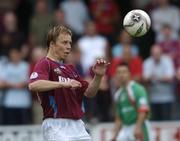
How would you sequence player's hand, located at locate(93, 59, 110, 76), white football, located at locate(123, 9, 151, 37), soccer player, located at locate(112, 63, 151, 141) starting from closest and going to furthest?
player's hand, located at locate(93, 59, 110, 76)
white football, located at locate(123, 9, 151, 37)
soccer player, located at locate(112, 63, 151, 141)

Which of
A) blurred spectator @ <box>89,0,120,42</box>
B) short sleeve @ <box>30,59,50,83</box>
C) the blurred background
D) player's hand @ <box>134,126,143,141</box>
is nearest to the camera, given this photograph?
short sleeve @ <box>30,59,50,83</box>

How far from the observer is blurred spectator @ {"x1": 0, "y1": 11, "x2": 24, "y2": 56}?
51.8ft

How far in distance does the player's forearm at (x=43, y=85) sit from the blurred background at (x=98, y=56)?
564 cm

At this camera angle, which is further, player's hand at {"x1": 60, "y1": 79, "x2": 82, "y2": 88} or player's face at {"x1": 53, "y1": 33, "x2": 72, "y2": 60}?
player's face at {"x1": 53, "y1": 33, "x2": 72, "y2": 60}

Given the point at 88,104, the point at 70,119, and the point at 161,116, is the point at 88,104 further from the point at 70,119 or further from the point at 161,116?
the point at 70,119

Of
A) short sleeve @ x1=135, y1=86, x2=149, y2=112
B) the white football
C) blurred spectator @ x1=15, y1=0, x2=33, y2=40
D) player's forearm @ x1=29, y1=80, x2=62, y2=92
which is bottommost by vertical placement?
short sleeve @ x1=135, y1=86, x2=149, y2=112

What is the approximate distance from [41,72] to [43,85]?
0.27m

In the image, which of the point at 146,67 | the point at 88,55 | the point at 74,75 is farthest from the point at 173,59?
the point at 74,75

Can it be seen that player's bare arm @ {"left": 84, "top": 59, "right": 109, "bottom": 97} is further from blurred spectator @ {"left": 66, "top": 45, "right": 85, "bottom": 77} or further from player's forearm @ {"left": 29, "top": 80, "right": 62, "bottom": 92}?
blurred spectator @ {"left": 66, "top": 45, "right": 85, "bottom": 77}

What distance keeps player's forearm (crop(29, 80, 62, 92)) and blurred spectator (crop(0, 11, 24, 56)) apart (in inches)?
282

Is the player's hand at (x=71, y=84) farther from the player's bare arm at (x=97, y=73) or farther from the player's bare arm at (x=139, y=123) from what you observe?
the player's bare arm at (x=139, y=123)

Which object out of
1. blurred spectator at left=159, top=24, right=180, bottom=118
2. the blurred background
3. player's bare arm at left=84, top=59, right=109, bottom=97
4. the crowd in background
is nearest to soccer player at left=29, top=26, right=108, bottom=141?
player's bare arm at left=84, top=59, right=109, bottom=97

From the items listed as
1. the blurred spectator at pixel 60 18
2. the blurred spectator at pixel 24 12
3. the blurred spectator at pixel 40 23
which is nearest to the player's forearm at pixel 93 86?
the blurred spectator at pixel 60 18

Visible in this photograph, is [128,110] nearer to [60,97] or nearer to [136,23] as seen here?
[136,23]
